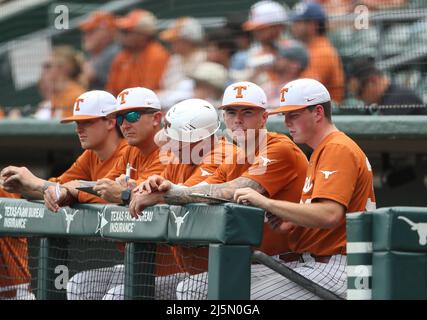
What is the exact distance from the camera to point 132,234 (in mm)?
5336

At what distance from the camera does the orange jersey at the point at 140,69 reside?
10.2m

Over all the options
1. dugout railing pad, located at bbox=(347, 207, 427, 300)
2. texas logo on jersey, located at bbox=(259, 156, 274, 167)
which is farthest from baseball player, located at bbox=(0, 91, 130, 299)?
dugout railing pad, located at bbox=(347, 207, 427, 300)

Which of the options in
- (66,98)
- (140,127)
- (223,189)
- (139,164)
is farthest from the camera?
(66,98)

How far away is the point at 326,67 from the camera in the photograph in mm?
8922

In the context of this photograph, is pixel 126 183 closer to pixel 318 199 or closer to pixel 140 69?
pixel 318 199

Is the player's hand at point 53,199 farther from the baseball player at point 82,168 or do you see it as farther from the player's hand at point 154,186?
the player's hand at point 154,186

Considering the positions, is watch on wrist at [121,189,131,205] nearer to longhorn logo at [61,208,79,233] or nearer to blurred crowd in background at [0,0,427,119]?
longhorn logo at [61,208,79,233]

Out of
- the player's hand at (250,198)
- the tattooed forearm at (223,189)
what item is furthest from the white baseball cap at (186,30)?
the player's hand at (250,198)

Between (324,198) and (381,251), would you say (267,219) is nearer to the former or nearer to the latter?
(324,198)

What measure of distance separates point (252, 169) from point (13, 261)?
6.58 ft

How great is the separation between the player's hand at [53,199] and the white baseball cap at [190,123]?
2.35ft

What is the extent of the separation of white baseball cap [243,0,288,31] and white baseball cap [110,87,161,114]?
106 inches

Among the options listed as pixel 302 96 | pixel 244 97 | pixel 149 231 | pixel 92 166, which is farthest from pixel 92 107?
pixel 149 231
